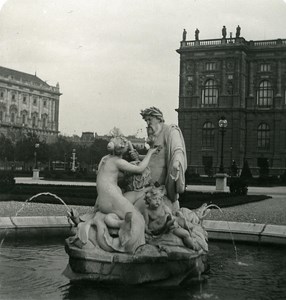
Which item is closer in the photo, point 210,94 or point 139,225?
point 139,225

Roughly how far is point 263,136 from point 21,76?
135ft

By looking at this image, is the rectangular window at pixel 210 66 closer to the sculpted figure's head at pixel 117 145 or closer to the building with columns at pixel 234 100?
the building with columns at pixel 234 100

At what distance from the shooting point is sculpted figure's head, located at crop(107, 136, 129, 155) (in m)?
5.70

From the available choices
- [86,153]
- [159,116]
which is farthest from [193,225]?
[86,153]

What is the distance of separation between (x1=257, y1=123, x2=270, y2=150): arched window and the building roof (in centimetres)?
3781

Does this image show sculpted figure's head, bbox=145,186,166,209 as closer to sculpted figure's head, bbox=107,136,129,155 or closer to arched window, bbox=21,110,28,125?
sculpted figure's head, bbox=107,136,129,155


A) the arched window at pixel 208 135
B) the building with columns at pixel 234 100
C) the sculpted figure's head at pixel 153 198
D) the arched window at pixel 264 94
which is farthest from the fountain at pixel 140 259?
the arched window at pixel 264 94

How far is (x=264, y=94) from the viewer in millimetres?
54625

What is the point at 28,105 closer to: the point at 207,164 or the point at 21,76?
the point at 21,76

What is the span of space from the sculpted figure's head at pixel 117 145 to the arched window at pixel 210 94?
50.0m

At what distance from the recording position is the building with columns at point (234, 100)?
53.1 metres

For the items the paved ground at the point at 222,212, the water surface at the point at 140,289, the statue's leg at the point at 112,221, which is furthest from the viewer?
the paved ground at the point at 222,212

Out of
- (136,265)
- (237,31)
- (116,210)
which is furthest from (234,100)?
(136,265)

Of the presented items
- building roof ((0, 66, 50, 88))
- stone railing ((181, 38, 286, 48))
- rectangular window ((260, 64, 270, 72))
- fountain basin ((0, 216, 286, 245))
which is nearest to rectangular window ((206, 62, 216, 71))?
stone railing ((181, 38, 286, 48))
